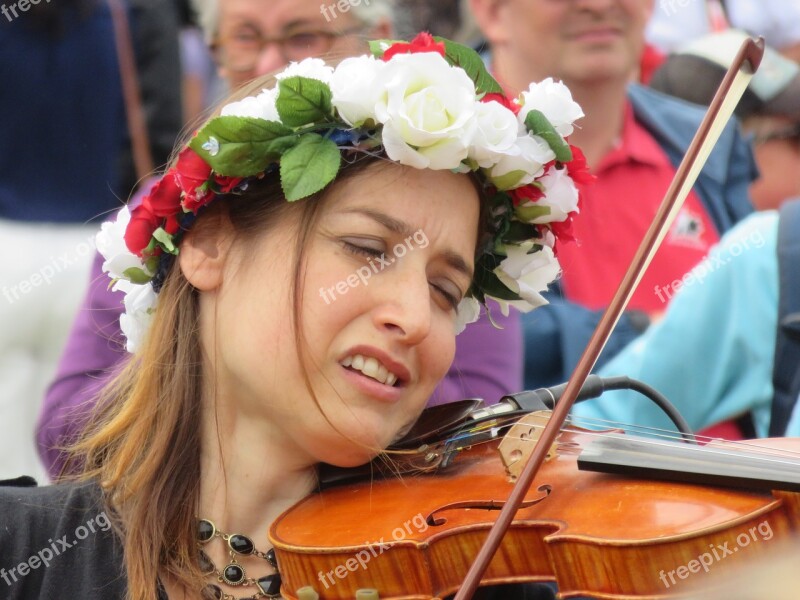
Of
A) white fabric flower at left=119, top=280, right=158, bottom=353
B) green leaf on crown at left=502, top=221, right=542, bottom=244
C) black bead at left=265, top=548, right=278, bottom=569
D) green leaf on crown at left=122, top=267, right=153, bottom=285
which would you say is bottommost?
black bead at left=265, top=548, right=278, bottom=569

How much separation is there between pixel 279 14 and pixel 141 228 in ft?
4.41

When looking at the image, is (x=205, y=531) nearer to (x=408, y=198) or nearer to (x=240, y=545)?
(x=240, y=545)

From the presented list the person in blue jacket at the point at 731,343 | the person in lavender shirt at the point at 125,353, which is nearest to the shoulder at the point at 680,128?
the person in blue jacket at the point at 731,343

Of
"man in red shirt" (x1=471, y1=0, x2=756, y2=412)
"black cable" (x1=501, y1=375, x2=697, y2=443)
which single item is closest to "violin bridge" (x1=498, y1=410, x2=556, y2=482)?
"black cable" (x1=501, y1=375, x2=697, y2=443)

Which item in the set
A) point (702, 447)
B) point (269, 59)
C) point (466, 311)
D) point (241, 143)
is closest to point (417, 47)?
point (241, 143)

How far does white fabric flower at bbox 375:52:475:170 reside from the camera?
6.63 feet

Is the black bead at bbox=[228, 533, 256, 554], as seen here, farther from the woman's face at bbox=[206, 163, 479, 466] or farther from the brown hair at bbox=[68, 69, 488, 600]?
the woman's face at bbox=[206, 163, 479, 466]

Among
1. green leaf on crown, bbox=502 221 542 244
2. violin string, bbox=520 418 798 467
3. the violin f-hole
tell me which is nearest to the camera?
violin string, bbox=520 418 798 467

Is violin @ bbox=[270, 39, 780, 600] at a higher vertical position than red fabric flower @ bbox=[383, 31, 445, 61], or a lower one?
lower

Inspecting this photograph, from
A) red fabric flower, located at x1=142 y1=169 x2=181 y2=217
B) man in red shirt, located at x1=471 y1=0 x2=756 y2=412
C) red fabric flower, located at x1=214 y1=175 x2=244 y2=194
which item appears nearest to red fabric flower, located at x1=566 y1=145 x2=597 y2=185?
red fabric flower, located at x1=214 y1=175 x2=244 y2=194

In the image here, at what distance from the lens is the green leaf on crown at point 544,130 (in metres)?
2.19

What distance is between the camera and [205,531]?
2158 mm

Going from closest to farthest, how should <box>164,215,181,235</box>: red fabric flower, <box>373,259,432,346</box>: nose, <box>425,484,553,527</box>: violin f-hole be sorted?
<box>425,484,553,527</box>: violin f-hole, <box>373,259,432,346</box>: nose, <box>164,215,181,235</box>: red fabric flower

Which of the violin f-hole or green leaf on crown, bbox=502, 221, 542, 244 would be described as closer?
the violin f-hole
